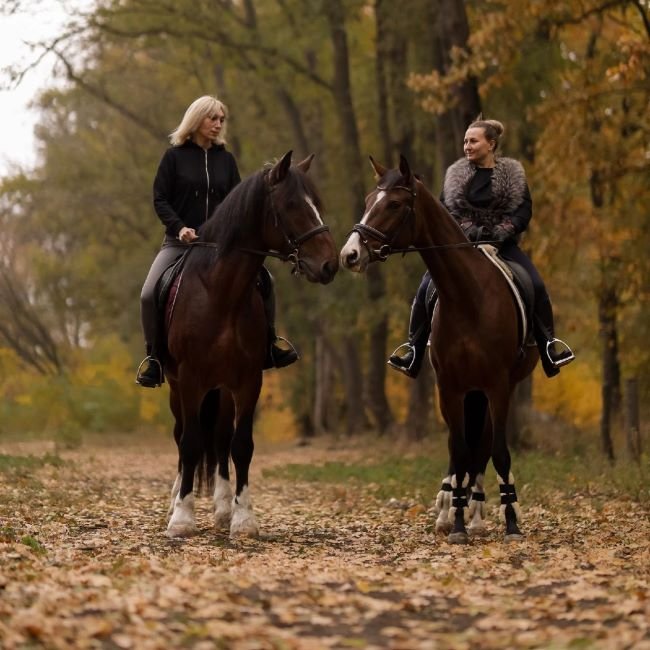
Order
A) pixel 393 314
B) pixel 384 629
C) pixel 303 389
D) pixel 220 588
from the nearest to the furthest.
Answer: pixel 384 629 → pixel 220 588 → pixel 393 314 → pixel 303 389

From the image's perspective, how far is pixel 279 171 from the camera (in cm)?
1085

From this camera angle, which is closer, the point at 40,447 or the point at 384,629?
the point at 384,629

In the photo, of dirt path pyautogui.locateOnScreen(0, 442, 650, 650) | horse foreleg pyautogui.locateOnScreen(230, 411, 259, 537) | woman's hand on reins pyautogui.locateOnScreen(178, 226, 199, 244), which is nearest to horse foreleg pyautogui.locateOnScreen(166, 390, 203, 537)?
dirt path pyautogui.locateOnScreen(0, 442, 650, 650)

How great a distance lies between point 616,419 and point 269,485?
996cm

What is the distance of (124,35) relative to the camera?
97.2 feet

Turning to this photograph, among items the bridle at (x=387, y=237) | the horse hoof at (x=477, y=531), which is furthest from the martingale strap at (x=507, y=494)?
the bridle at (x=387, y=237)

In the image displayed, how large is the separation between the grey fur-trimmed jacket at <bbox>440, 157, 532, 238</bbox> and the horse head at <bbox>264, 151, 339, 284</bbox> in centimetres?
156

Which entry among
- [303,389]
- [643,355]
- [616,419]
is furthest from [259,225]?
[303,389]

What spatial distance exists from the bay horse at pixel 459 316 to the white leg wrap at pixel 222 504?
1.88 meters

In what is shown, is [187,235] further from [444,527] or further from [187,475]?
[444,527]

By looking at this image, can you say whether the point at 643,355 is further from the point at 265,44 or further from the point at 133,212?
the point at 133,212

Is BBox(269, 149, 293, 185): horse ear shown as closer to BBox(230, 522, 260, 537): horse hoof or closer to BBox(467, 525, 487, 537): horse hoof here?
BBox(230, 522, 260, 537): horse hoof

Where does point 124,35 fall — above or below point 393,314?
above

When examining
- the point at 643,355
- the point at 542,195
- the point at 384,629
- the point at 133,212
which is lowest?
the point at 384,629
